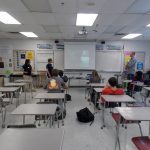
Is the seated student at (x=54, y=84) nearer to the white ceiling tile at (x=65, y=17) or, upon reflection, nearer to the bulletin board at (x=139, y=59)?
the white ceiling tile at (x=65, y=17)

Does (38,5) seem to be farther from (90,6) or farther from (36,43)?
(36,43)

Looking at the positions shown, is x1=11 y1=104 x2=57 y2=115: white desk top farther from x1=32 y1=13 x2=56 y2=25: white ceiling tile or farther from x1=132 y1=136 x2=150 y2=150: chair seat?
x1=32 y1=13 x2=56 y2=25: white ceiling tile

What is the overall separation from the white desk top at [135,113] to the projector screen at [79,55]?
7478 mm

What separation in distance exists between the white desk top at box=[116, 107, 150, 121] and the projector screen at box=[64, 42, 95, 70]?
7478mm

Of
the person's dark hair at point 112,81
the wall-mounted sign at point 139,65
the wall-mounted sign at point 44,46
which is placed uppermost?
the wall-mounted sign at point 44,46

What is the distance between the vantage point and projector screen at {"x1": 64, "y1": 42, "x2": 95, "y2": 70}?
32.8 ft

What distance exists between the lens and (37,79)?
32.3ft

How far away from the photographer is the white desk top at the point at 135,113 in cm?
232

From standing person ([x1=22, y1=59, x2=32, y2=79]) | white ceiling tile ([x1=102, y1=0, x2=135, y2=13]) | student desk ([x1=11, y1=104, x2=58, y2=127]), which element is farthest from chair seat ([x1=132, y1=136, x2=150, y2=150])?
standing person ([x1=22, y1=59, x2=32, y2=79])

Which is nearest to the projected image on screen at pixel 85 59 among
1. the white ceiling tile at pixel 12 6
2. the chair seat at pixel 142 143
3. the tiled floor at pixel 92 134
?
the tiled floor at pixel 92 134

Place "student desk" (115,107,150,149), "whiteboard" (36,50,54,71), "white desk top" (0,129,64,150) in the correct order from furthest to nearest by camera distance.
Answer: "whiteboard" (36,50,54,71)
"student desk" (115,107,150,149)
"white desk top" (0,129,64,150)

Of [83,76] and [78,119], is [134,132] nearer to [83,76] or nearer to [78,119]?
[78,119]

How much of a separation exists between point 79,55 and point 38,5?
620 cm

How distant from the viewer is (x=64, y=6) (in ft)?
13.2
